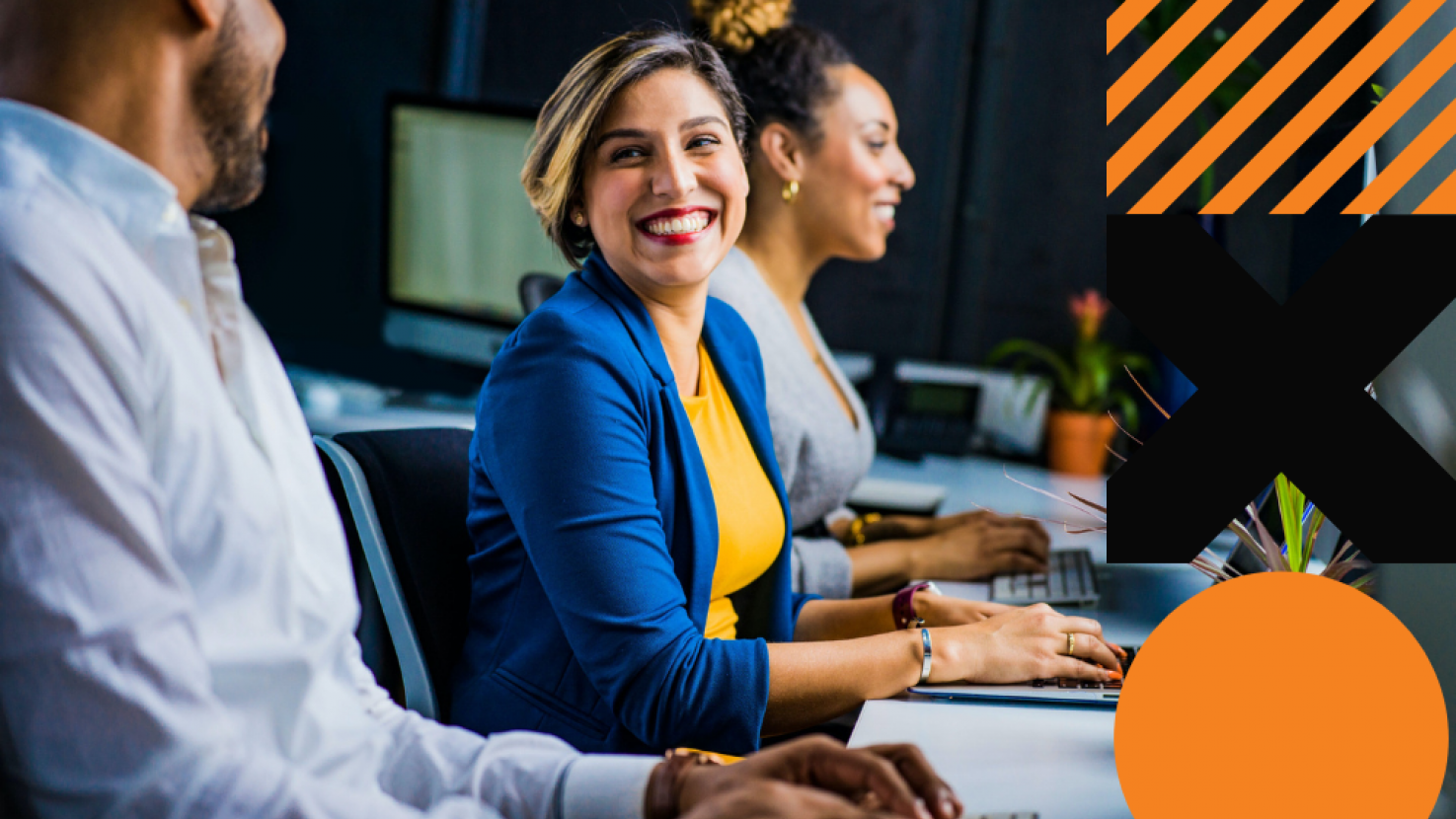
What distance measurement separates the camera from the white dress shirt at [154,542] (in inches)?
23.4

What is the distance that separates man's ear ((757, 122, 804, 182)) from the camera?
192 centimetres

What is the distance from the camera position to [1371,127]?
1157 mm

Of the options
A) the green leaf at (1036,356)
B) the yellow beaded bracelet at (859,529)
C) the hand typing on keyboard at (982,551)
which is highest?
the green leaf at (1036,356)

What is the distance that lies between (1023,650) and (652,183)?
2.19ft

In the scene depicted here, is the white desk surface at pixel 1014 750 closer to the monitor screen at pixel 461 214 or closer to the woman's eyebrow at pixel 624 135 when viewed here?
the woman's eyebrow at pixel 624 135

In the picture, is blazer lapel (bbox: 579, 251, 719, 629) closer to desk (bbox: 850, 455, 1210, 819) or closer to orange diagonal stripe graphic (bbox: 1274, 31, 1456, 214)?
desk (bbox: 850, 455, 1210, 819)

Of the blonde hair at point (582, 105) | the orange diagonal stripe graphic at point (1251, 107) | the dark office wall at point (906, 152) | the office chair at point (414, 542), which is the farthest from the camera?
the dark office wall at point (906, 152)

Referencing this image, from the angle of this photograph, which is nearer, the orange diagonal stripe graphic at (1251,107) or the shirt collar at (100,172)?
the shirt collar at (100,172)

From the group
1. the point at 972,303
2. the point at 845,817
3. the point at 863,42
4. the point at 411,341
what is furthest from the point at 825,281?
the point at 845,817

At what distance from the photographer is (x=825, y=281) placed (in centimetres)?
315

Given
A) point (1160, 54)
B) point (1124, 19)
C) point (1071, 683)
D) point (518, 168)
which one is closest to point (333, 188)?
point (518, 168)

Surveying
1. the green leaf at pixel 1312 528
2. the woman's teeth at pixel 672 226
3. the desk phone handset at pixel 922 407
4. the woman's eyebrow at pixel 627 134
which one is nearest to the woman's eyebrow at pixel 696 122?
the woman's eyebrow at pixel 627 134

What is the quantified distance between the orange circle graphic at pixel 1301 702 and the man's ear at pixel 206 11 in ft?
2.38

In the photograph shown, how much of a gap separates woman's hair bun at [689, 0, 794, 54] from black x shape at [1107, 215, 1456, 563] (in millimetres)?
1090
